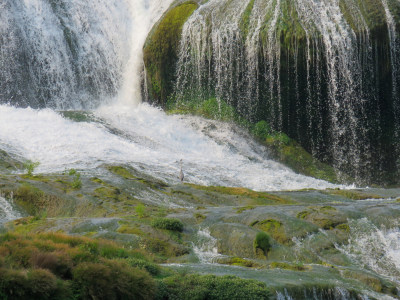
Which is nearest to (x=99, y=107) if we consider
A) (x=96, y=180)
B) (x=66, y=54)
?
(x=66, y=54)

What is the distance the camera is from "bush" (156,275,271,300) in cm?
825

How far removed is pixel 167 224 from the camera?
13.3m

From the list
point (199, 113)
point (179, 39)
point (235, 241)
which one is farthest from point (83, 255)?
point (179, 39)

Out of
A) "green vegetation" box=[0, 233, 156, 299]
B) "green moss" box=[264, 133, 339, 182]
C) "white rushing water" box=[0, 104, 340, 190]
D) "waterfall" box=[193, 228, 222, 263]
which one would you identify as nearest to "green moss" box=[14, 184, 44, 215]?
"white rushing water" box=[0, 104, 340, 190]

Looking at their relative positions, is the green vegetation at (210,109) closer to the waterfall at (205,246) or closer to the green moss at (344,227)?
the green moss at (344,227)

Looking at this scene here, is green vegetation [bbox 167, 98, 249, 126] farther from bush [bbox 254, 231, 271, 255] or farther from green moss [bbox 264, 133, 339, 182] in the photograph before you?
bush [bbox 254, 231, 271, 255]

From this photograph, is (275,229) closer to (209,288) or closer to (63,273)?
(209,288)

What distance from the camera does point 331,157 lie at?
33.2 m

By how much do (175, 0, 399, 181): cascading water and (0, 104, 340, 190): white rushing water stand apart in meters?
3.19

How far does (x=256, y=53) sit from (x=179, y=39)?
18.0 ft

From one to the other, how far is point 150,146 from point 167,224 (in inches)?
538

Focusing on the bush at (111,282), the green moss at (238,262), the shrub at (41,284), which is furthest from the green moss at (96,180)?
the shrub at (41,284)

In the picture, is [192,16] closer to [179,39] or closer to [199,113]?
[179,39]

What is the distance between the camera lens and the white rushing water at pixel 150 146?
22.1m
